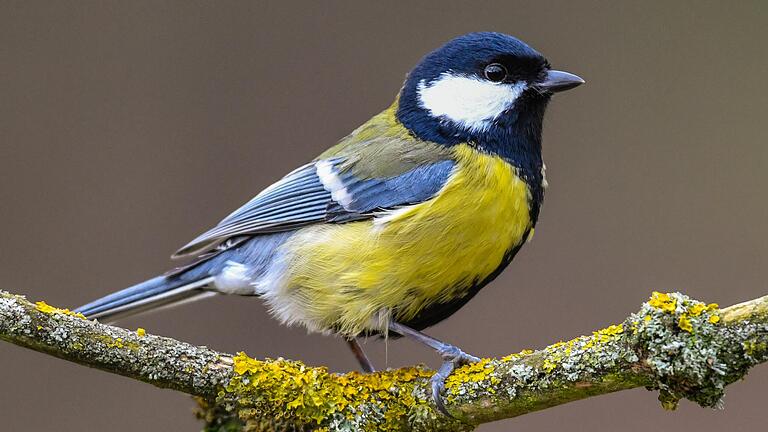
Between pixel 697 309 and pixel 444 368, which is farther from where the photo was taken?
pixel 444 368

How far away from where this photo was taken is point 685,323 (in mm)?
1351

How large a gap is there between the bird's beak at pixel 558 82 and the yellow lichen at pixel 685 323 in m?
0.89

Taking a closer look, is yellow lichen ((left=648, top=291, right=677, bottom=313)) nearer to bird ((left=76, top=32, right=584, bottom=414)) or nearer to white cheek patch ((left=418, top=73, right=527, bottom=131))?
bird ((left=76, top=32, right=584, bottom=414))

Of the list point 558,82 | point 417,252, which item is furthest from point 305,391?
point 558,82

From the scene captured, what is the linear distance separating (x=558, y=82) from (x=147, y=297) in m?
1.14

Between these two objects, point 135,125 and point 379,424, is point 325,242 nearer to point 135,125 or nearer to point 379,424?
point 379,424

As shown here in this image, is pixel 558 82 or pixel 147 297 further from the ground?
pixel 147 297

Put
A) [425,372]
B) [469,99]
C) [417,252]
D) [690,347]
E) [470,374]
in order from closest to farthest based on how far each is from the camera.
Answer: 1. [690,347]
2. [470,374]
3. [425,372]
4. [417,252]
5. [469,99]

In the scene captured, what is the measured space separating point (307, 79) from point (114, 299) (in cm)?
Result: 152

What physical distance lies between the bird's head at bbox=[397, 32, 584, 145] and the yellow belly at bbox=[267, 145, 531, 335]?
0.11 m

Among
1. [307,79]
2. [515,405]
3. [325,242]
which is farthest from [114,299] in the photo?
[307,79]

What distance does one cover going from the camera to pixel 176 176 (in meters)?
3.24

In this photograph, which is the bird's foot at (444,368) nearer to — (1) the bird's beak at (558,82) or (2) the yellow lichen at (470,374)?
(2) the yellow lichen at (470,374)

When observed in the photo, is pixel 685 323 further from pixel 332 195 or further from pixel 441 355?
pixel 332 195
